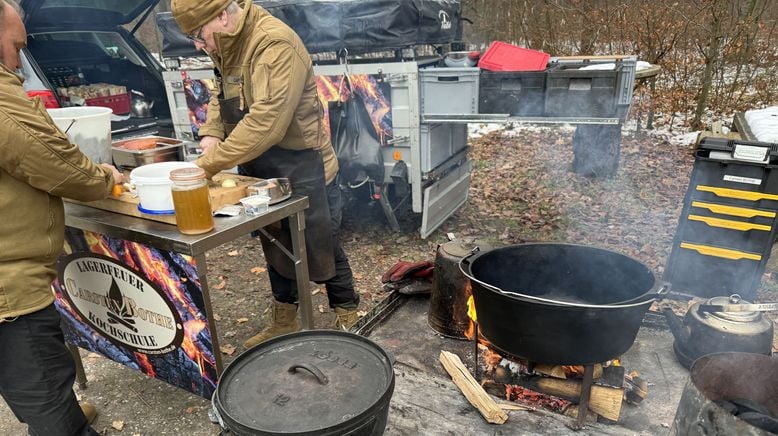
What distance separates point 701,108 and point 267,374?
10.1 meters

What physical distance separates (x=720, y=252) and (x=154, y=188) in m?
3.94

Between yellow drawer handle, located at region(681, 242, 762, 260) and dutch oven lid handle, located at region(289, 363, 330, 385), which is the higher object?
dutch oven lid handle, located at region(289, 363, 330, 385)

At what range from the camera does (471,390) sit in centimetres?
250

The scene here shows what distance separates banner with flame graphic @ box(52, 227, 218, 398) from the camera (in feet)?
7.73

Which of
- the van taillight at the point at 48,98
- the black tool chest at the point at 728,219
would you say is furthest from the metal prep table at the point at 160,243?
the black tool chest at the point at 728,219

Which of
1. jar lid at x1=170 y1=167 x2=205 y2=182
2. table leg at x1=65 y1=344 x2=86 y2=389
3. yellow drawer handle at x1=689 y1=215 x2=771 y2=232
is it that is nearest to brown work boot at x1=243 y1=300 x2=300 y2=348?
table leg at x1=65 y1=344 x2=86 y2=389

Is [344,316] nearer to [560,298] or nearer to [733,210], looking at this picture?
[560,298]

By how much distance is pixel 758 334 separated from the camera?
2416 millimetres

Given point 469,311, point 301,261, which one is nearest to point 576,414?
point 469,311

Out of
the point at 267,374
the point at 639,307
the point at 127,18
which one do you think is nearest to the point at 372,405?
the point at 267,374

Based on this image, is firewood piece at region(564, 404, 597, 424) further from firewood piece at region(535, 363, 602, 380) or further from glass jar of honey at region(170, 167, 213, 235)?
glass jar of honey at region(170, 167, 213, 235)

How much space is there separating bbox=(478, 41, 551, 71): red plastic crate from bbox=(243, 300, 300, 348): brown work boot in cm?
298

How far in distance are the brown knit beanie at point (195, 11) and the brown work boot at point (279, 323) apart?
2.01 m

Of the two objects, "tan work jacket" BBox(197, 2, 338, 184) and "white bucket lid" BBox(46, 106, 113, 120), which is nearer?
"white bucket lid" BBox(46, 106, 113, 120)
